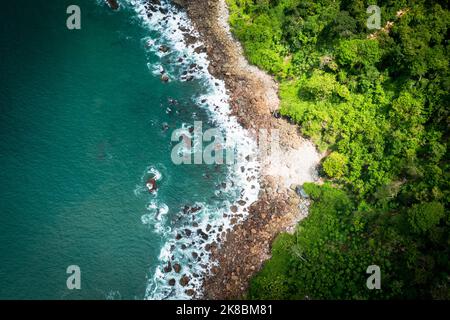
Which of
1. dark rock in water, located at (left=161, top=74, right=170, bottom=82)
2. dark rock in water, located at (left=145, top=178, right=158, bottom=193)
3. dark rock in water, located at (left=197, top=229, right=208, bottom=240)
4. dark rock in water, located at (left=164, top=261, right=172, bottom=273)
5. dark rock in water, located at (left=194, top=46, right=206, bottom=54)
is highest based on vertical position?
dark rock in water, located at (left=194, top=46, right=206, bottom=54)

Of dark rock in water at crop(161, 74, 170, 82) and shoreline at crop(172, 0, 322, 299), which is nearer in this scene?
shoreline at crop(172, 0, 322, 299)

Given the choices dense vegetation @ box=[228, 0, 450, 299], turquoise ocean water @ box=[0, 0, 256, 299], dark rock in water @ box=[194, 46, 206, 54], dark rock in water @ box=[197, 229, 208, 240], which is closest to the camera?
dense vegetation @ box=[228, 0, 450, 299]

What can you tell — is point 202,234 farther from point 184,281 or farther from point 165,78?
point 165,78

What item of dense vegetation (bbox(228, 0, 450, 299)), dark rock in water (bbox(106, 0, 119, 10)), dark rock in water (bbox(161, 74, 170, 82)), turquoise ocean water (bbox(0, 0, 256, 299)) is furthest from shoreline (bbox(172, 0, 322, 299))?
dark rock in water (bbox(106, 0, 119, 10))

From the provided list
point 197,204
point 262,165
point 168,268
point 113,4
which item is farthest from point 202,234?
point 113,4

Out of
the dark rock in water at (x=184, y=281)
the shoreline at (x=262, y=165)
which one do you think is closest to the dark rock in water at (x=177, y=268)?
the dark rock in water at (x=184, y=281)

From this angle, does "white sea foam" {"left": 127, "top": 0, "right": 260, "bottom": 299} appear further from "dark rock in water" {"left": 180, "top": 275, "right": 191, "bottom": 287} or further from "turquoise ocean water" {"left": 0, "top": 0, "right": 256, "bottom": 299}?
"turquoise ocean water" {"left": 0, "top": 0, "right": 256, "bottom": 299}
